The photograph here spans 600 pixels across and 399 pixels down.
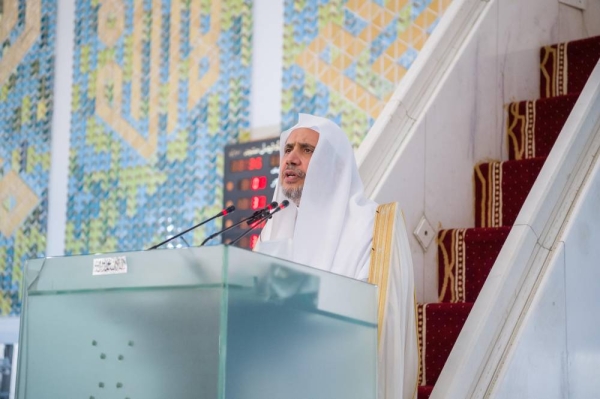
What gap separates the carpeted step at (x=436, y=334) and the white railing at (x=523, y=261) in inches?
13.3

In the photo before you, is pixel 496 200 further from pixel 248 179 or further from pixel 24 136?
pixel 24 136

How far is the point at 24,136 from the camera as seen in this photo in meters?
7.11

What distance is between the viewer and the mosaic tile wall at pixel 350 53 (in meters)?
5.15

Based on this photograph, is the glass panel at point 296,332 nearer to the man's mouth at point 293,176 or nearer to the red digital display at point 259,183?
the man's mouth at point 293,176

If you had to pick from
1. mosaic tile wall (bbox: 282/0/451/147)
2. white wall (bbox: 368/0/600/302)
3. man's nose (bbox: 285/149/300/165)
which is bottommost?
man's nose (bbox: 285/149/300/165)

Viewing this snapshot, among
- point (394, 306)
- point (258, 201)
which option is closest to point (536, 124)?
point (394, 306)

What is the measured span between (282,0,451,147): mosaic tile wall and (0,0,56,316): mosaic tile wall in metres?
2.29

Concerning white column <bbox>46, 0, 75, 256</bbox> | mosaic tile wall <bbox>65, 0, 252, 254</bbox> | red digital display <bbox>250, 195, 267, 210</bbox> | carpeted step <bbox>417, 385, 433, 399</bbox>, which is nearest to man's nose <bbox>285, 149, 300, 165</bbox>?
carpeted step <bbox>417, 385, 433, 399</bbox>

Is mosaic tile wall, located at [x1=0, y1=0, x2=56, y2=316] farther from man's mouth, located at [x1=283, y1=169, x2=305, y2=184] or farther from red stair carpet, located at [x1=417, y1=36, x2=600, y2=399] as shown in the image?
man's mouth, located at [x1=283, y1=169, x2=305, y2=184]

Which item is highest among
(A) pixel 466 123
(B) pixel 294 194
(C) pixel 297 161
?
(A) pixel 466 123

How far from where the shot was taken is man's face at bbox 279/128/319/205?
2949 mm

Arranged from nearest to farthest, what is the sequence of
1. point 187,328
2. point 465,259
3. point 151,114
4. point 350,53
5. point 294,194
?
1. point 187,328
2. point 294,194
3. point 465,259
4. point 350,53
5. point 151,114

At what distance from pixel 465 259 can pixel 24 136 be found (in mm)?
4654

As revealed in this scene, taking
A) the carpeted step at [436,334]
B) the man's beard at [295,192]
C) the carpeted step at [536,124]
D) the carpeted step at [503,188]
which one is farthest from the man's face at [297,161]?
the carpeted step at [536,124]
